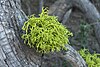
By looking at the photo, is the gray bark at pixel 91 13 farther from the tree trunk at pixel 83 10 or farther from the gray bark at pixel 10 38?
the gray bark at pixel 10 38

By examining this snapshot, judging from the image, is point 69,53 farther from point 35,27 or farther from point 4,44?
point 4,44

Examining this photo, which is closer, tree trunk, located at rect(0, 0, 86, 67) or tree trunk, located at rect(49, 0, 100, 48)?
tree trunk, located at rect(0, 0, 86, 67)

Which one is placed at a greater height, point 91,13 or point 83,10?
point 83,10

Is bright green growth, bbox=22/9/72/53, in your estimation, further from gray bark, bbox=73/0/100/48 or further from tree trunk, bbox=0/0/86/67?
gray bark, bbox=73/0/100/48

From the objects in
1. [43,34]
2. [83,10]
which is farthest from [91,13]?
[43,34]

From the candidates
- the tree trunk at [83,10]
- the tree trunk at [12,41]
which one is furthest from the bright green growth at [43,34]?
the tree trunk at [83,10]

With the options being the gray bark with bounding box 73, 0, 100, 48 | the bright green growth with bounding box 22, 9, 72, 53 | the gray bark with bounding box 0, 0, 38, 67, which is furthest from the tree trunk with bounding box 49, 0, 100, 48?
the gray bark with bounding box 0, 0, 38, 67

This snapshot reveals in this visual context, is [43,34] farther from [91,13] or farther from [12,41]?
[91,13]
